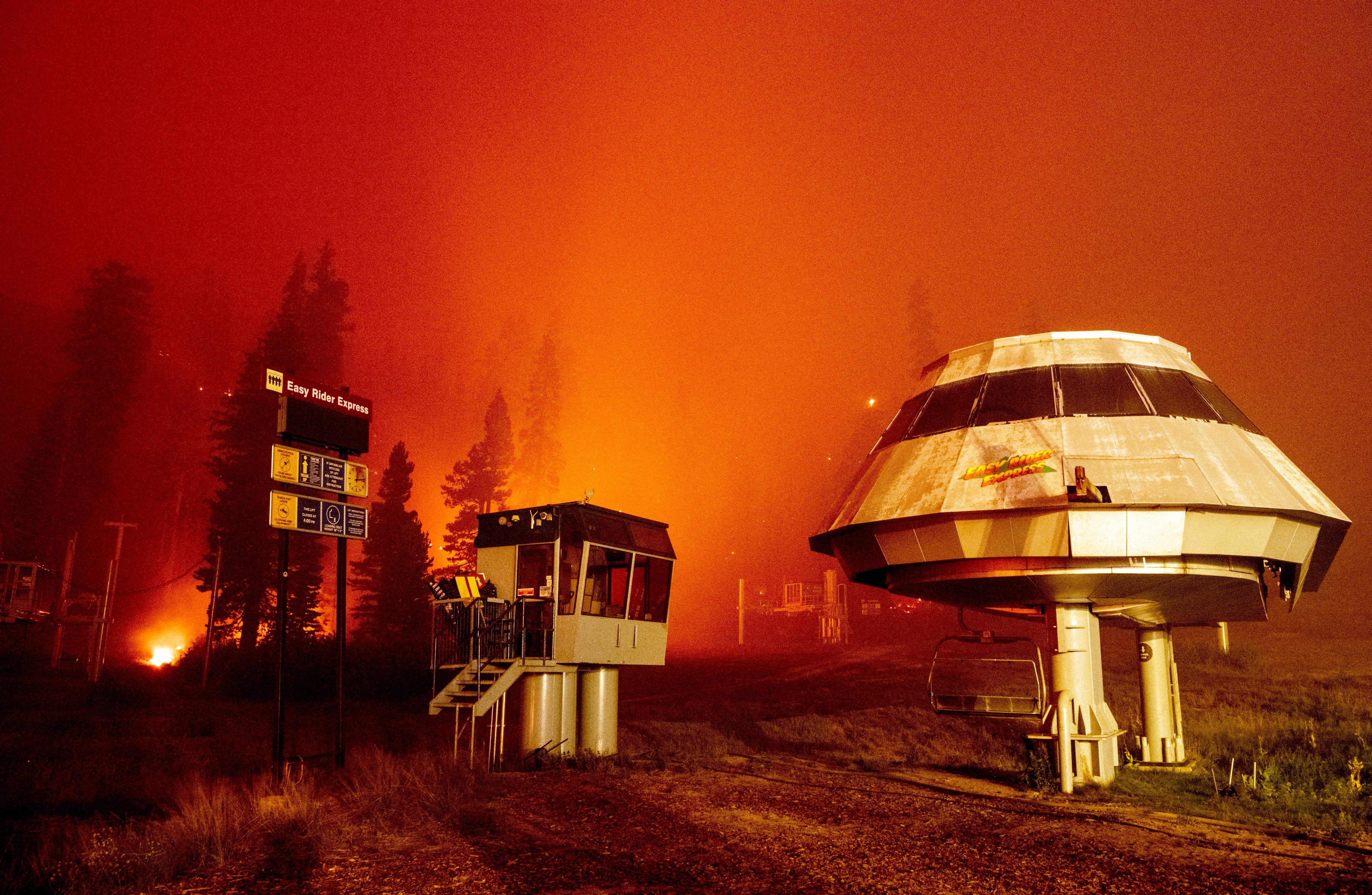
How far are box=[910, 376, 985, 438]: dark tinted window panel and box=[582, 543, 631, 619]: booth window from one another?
8078 millimetres

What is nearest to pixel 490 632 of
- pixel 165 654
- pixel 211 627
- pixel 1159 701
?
pixel 1159 701

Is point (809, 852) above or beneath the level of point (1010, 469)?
beneath

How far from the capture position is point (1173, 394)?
1479 cm

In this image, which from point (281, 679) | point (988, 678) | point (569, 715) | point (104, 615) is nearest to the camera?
point (281, 679)

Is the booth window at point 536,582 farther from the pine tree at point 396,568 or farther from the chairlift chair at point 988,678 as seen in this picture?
the pine tree at point 396,568

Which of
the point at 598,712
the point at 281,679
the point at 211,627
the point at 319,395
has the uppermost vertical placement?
the point at 319,395

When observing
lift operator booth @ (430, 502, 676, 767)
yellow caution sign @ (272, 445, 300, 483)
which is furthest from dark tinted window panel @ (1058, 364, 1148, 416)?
yellow caution sign @ (272, 445, 300, 483)

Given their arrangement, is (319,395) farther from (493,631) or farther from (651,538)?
(651,538)

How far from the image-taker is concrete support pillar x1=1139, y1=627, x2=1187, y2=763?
17406 millimetres

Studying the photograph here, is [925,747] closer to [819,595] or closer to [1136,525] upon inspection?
[1136,525]

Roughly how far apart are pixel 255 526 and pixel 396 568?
27.9 feet

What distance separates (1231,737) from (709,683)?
27.8m

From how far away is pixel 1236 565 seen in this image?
1309cm

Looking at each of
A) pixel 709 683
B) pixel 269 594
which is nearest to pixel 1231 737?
pixel 709 683
